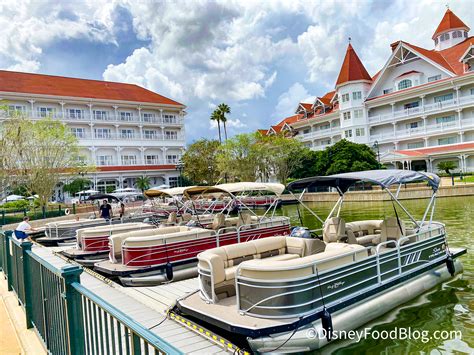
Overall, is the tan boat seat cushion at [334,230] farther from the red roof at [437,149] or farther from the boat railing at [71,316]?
the red roof at [437,149]

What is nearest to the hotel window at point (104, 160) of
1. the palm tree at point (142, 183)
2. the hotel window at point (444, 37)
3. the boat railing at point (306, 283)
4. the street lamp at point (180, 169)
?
the palm tree at point (142, 183)

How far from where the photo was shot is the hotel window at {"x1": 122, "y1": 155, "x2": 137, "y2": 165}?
6067cm

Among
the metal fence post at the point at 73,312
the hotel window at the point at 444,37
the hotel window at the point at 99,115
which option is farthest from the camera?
the hotel window at the point at 99,115

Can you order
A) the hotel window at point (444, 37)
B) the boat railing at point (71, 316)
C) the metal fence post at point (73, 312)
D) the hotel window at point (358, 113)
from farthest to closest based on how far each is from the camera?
the hotel window at point (444, 37) → the hotel window at point (358, 113) → the metal fence post at point (73, 312) → the boat railing at point (71, 316)

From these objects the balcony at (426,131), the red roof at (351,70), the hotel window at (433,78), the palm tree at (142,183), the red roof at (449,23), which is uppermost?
the red roof at (449,23)

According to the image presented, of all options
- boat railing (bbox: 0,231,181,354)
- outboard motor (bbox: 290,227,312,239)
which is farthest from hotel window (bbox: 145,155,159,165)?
boat railing (bbox: 0,231,181,354)

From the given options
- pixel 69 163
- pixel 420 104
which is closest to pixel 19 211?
pixel 69 163

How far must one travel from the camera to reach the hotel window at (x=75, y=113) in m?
57.0

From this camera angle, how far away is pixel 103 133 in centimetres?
5922

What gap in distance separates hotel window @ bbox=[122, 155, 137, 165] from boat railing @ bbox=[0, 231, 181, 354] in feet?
184

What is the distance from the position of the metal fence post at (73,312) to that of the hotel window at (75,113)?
193 feet

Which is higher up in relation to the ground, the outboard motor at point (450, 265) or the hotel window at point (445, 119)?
the hotel window at point (445, 119)

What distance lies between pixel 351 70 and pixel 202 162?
25.6 m

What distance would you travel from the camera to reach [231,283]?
743 centimetres
